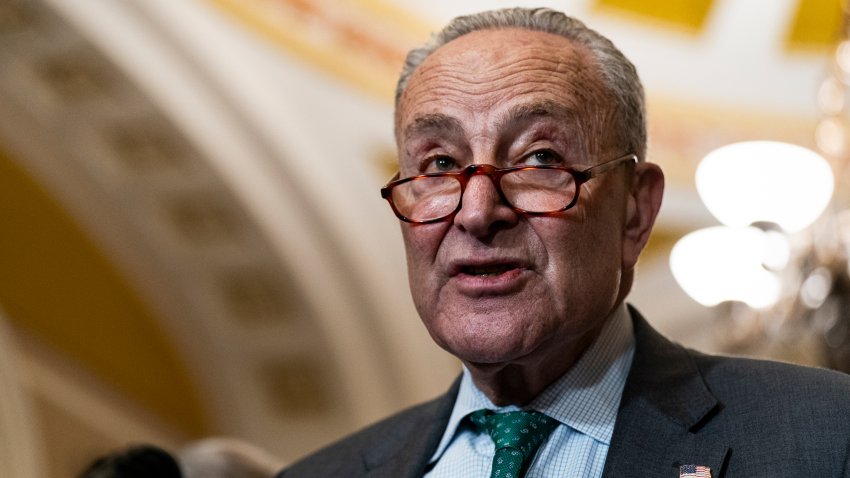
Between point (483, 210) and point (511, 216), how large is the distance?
0.05 meters

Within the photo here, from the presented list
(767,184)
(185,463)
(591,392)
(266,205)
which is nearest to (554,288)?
(591,392)

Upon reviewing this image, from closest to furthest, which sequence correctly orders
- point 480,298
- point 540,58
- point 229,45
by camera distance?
point 480,298 → point 540,58 → point 229,45

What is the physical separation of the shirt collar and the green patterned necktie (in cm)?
2

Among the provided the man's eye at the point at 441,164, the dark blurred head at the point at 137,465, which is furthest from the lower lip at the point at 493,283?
the dark blurred head at the point at 137,465

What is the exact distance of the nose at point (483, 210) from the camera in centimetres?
181

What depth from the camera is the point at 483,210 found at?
180cm

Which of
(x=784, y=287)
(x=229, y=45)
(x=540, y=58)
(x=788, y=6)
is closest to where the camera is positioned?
(x=540, y=58)

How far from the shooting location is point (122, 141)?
743 centimetres

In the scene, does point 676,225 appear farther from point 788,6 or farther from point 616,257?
point 616,257

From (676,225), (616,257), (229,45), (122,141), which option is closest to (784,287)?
(676,225)

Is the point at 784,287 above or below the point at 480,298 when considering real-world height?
below

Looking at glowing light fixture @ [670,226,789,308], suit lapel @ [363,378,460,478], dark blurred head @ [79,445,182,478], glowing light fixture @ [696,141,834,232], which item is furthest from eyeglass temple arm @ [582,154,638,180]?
glowing light fixture @ [670,226,789,308]

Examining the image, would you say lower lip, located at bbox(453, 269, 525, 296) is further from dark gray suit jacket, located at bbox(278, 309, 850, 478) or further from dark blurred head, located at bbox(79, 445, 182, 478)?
dark blurred head, located at bbox(79, 445, 182, 478)

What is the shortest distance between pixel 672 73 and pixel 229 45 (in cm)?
340
